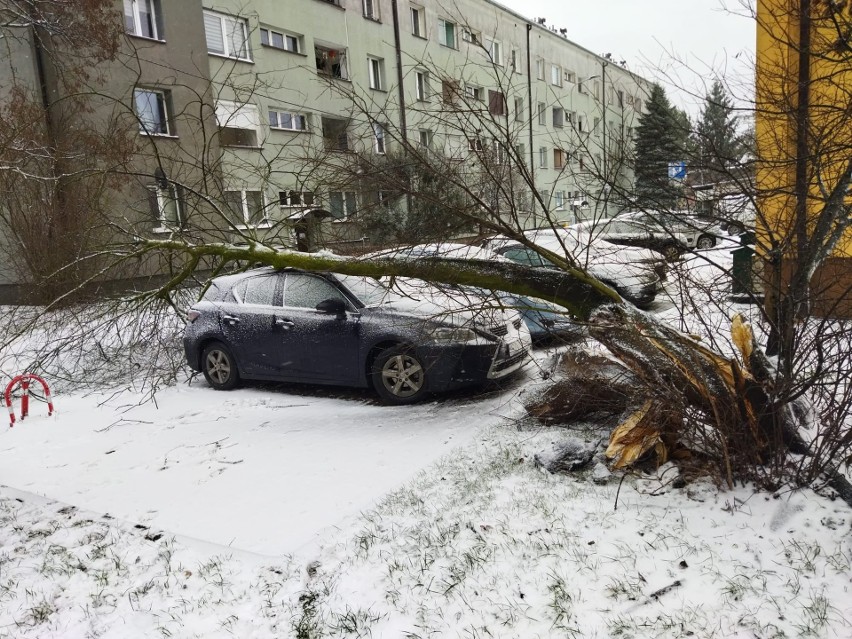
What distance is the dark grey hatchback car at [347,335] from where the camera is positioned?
648 cm

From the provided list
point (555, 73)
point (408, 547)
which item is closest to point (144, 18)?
point (408, 547)

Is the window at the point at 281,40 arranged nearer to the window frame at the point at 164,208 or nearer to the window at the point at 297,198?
the window frame at the point at 164,208

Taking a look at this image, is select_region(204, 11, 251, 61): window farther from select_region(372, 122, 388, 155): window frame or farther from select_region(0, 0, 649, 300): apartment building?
select_region(372, 122, 388, 155): window frame

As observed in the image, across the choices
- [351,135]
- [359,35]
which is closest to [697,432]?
[351,135]

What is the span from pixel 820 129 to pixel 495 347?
3443 millimetres

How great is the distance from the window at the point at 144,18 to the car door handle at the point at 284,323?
46.2 ft

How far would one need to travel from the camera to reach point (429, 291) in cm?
615

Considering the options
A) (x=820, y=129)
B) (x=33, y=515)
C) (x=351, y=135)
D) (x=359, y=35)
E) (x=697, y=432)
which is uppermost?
(x=359, y=35)

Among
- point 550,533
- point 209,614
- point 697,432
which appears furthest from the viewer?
point 697,432

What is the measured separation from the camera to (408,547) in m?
3.82

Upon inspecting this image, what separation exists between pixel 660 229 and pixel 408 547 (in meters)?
3.02

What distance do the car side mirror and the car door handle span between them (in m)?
0.48

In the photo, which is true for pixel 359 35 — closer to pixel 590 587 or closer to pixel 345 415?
pixel 345 415

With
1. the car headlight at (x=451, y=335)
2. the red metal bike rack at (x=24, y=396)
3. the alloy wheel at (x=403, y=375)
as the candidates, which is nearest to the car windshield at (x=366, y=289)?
the alloy wheel at (x=403, y=375)
